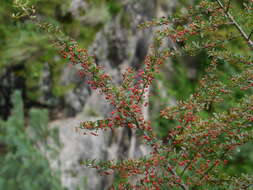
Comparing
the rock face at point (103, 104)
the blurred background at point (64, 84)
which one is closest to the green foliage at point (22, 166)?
the blurred background at point (64, 84)

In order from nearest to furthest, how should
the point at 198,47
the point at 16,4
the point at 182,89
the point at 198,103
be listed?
the point at 16,4, the point at 198,103, the point at 198,47, the point at 182,89

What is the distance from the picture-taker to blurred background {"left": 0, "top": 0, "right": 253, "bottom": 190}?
504cm

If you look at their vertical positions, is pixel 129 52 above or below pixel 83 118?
above

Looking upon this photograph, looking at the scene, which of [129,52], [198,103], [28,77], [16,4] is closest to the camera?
[16,4]

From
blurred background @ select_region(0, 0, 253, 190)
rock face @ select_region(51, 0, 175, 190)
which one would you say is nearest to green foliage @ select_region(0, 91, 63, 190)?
blurred background @ select_region(0, 0, 253, 190)

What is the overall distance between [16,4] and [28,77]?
4.53 m

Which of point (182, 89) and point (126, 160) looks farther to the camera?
point (182, 89)

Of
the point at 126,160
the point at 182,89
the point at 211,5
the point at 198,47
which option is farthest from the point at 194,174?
the point at 182,89

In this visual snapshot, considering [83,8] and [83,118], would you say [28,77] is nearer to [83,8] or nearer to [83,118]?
[83,118]

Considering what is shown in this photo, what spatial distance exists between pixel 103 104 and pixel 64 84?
2.58 feet

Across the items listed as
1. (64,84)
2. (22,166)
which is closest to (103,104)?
(64,84)

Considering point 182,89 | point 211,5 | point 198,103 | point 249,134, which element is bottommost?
point 182,89

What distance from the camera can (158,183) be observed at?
1.80m

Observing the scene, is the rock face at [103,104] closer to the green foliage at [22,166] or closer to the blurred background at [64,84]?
the blurred background at [64,84]
